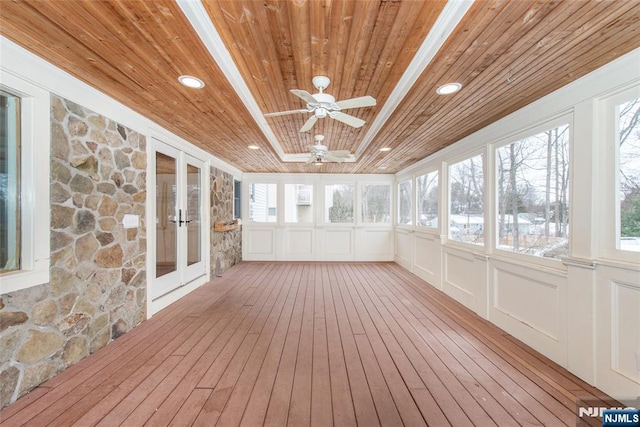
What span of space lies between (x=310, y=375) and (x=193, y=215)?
→ 339 centimetres

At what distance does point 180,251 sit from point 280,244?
10.4 feet

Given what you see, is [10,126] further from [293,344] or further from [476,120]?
[476,120]

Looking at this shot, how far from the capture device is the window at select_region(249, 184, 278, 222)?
701cm

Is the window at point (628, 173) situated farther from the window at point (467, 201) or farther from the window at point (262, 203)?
the window at point (262, 203)

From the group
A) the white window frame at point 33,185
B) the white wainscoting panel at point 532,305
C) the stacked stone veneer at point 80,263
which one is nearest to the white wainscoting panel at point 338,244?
the white wainscoting panel at point 532,305

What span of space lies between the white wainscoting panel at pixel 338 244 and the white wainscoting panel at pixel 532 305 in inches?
157

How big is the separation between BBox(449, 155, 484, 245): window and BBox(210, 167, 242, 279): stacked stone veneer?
4351mm

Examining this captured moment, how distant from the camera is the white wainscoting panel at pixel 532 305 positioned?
2283 millimetres

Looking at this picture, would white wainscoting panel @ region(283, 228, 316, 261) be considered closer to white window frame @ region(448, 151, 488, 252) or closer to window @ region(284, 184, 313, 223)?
window @ region(284, 184, 313, 223)

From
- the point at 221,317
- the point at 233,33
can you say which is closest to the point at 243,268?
the point at 221,317

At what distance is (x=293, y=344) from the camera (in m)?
2.57

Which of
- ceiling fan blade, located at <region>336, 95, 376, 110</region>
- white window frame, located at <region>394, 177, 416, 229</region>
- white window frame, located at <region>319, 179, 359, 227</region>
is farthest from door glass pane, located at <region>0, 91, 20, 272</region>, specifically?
white window frame, located at <region>394, 177, 416, 229</region>

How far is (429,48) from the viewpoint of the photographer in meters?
1.74

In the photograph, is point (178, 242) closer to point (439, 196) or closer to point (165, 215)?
point (165, 215)
